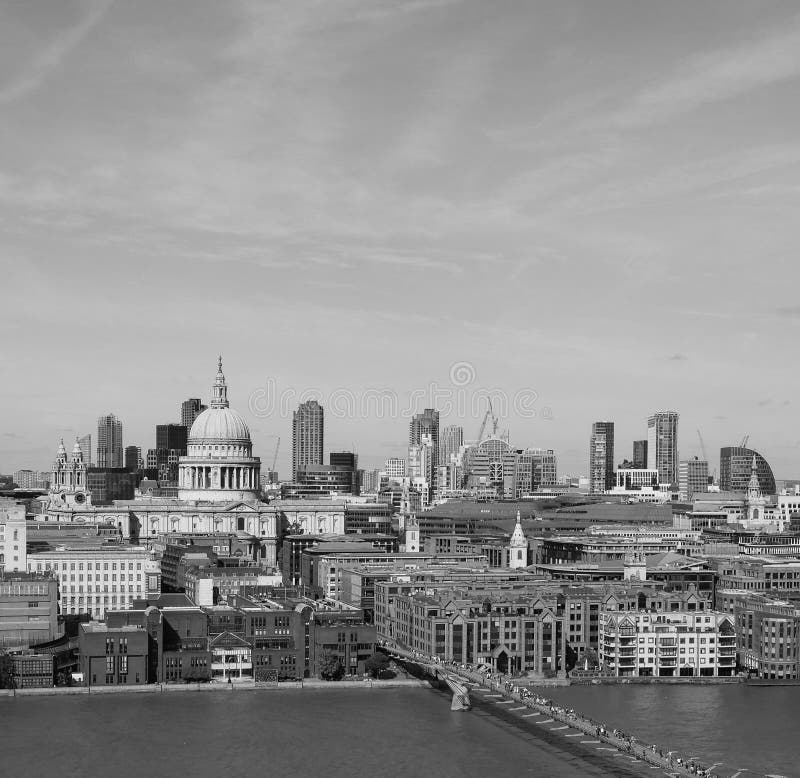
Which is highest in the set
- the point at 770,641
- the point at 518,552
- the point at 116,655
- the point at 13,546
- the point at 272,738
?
the point at 13,546

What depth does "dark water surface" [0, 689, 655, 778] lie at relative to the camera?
39281 millimetres

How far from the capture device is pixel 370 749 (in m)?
41.4

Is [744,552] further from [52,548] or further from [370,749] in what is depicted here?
[370,749]

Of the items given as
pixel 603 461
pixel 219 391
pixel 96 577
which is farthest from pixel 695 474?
pixel 96 577

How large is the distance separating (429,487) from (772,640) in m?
94.4

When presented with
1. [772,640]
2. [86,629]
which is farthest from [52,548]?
[772,640]

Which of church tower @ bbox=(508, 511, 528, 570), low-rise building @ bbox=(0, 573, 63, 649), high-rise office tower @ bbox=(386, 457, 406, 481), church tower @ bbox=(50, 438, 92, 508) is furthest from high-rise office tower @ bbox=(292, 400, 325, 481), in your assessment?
low-rise building @ bbox=(0, 573, 63, 649)

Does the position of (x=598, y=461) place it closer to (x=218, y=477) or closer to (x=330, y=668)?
(x=218, y=477)

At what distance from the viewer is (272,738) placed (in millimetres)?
42375

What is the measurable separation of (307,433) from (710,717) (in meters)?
127

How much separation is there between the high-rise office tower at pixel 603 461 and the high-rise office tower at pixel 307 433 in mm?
27632

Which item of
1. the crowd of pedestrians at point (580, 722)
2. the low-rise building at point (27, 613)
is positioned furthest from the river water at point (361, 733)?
the low-rise building at point (27, 613)

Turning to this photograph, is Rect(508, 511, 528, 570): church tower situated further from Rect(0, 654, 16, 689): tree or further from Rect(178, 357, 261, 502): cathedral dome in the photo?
Rect(0, 654, 16, 689): tree

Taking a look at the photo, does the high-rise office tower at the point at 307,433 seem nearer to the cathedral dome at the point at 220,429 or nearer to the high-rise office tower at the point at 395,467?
the high-rise office tower at the point at 395,467
